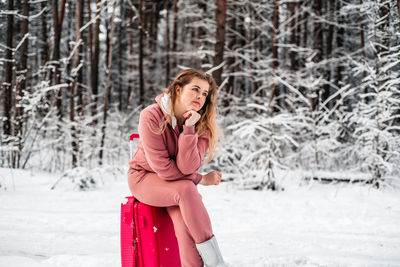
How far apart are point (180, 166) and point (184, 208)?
236 millimetres

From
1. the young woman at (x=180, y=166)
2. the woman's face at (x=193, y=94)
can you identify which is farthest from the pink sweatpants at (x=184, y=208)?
the woman's face at (x=193, y=94)

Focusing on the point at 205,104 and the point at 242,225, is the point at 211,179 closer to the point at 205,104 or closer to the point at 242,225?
the point at 205,104

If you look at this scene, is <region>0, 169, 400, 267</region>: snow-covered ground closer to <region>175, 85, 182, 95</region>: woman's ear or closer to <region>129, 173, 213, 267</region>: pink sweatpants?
<region>129, 173, 213, 267</region>: pink sweatpants

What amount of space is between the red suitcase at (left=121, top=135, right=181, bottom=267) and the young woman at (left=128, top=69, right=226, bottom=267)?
71mm

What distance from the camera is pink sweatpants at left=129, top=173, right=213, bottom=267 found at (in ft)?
5.32

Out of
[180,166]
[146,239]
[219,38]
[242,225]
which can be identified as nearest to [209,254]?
[146,239]

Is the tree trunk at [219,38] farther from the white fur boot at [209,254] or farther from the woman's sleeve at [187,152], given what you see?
the white fur boot at [209,254]

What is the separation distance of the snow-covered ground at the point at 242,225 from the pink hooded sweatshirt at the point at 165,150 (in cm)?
83

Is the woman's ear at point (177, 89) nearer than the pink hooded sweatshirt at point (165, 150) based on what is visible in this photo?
No

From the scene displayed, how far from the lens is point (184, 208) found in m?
1.64

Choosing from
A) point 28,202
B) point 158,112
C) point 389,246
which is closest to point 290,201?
point 389,246

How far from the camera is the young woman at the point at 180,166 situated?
1633mm

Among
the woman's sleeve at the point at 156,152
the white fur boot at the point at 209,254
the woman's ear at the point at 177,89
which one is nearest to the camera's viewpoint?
the white fur boot at the point at 209,254

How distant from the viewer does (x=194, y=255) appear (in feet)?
5.39
